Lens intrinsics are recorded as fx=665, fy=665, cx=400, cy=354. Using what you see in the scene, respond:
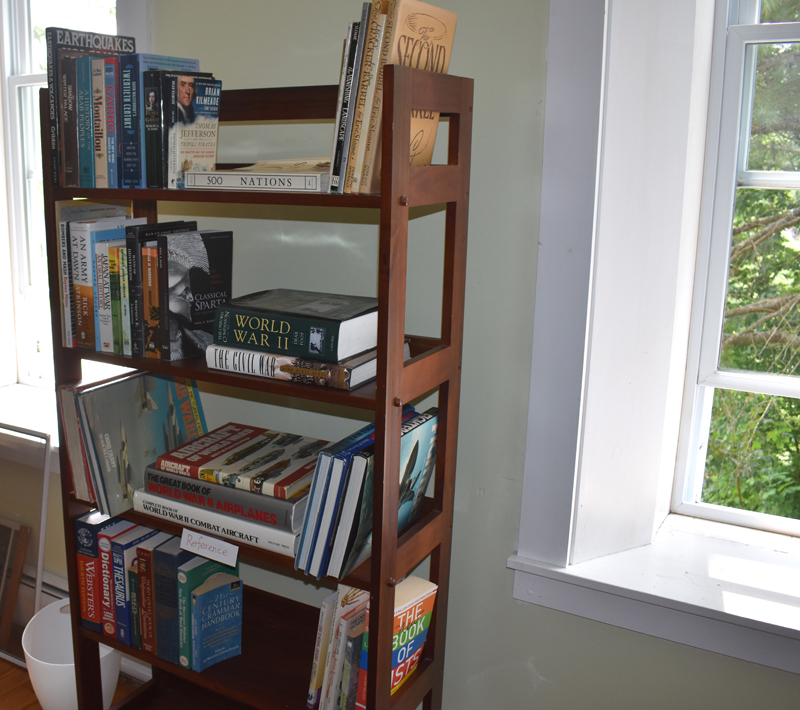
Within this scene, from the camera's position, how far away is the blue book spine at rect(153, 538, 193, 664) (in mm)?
1395

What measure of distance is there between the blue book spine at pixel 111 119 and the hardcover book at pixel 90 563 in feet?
2.43

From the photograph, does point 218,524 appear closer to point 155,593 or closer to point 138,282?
point 155,593

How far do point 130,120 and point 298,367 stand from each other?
584mm

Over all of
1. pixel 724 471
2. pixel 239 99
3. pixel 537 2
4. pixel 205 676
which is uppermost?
pixel 537 2

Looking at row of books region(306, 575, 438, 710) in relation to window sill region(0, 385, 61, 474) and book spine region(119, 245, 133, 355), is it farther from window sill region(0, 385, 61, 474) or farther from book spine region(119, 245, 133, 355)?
window sill region(0, 385, 61, 474)

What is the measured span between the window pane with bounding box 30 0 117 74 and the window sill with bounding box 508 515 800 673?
78.7 inches

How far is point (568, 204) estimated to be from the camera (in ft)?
4.00

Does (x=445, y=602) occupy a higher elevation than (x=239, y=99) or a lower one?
lower

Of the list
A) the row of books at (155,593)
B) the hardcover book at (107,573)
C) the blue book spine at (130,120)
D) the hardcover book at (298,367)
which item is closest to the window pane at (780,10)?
the hardcover book at (298,367)

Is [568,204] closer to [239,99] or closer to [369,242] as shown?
[369,242]

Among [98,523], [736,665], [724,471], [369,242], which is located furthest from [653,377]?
[98,523]

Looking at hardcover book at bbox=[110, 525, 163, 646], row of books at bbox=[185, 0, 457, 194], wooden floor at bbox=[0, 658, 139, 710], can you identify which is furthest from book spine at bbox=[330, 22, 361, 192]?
wooden floor at bbox=[0, 658, 139, 710]

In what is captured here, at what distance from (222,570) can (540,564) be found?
69 cm

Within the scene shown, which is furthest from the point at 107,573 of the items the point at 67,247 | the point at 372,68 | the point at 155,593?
the point at 372,68
